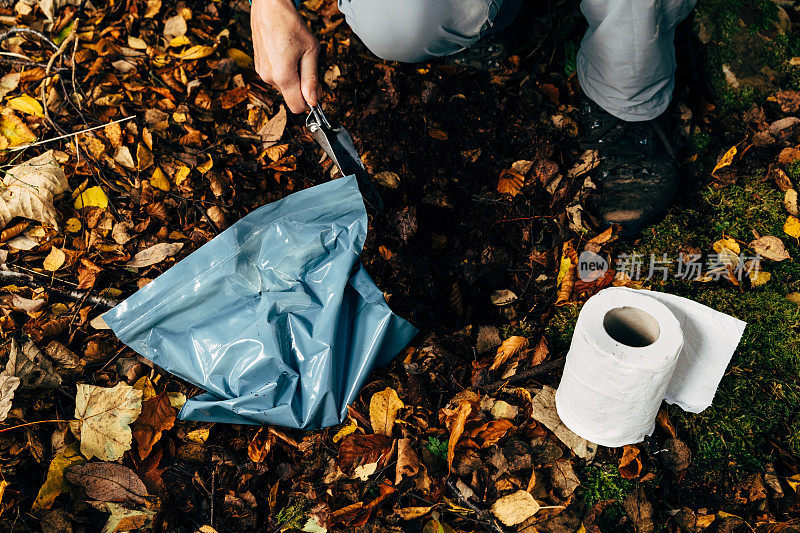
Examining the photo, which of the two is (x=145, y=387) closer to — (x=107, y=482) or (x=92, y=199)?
(x=107, y=482)

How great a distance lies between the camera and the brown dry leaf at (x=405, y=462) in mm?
A: 1694

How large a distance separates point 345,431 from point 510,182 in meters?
1.18

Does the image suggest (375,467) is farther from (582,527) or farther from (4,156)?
(4,156)

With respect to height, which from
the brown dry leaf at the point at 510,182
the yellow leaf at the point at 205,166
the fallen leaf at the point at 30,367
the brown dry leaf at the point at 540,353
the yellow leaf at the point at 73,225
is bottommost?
the brown dry leaf at the point at 540,353

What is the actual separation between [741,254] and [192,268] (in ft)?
6.68

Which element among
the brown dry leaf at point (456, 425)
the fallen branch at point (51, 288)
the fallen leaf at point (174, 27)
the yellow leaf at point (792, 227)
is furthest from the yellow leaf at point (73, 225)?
the yellow leaf at point (792, 227)

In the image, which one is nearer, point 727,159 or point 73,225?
point 73,225

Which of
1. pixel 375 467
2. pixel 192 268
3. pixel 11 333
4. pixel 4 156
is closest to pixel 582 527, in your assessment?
pixel 375 467

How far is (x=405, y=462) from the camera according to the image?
1709 millimetres

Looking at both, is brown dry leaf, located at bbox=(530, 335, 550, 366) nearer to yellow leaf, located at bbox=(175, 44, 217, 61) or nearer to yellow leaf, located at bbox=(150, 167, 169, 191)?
yellow leaf, located at bbox=(150, 167, 169, 191)

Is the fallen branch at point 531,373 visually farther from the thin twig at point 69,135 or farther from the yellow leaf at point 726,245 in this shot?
the thin twig at point 69,135

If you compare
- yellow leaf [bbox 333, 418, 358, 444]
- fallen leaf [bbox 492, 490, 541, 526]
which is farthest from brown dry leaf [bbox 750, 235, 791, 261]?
yellow leaf [bbox 333, 418, 358, 444]

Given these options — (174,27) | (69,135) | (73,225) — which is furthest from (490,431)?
(174,27)

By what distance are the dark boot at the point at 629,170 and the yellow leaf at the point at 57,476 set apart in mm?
2017
